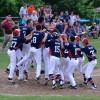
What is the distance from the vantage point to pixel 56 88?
55.1ft

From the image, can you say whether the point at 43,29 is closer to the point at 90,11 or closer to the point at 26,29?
the point at 26,29

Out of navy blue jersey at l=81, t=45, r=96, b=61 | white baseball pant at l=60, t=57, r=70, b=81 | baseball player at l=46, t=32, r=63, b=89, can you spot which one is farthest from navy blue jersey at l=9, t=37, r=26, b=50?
navy blue jersey at l=81, t=45, r=96, b=61

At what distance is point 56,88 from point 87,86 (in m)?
1.47

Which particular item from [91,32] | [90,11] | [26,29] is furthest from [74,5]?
[26,29]

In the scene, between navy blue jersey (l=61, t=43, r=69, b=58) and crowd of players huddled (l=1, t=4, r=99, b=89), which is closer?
crowd of players huddled (l=1, t=4, r=99, b=89)

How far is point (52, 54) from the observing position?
16.6 metres

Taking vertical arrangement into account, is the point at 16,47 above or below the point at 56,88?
above

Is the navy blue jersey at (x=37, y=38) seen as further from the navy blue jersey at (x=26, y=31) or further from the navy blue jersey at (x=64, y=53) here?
the navy blue jersey at (x=26, y=31)

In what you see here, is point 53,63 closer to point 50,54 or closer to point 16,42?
point 50,54

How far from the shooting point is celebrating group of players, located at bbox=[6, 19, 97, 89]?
16.6 metres

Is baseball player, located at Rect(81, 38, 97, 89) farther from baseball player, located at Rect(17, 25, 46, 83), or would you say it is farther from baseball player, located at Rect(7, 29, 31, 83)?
baseball player, located at Rect(7, 29, 31, 83)

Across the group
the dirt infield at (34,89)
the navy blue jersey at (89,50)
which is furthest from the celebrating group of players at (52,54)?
the dirt infield at (34,89)

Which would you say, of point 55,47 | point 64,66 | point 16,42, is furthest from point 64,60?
point 16,42

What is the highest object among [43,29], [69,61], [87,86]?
[43,29]
